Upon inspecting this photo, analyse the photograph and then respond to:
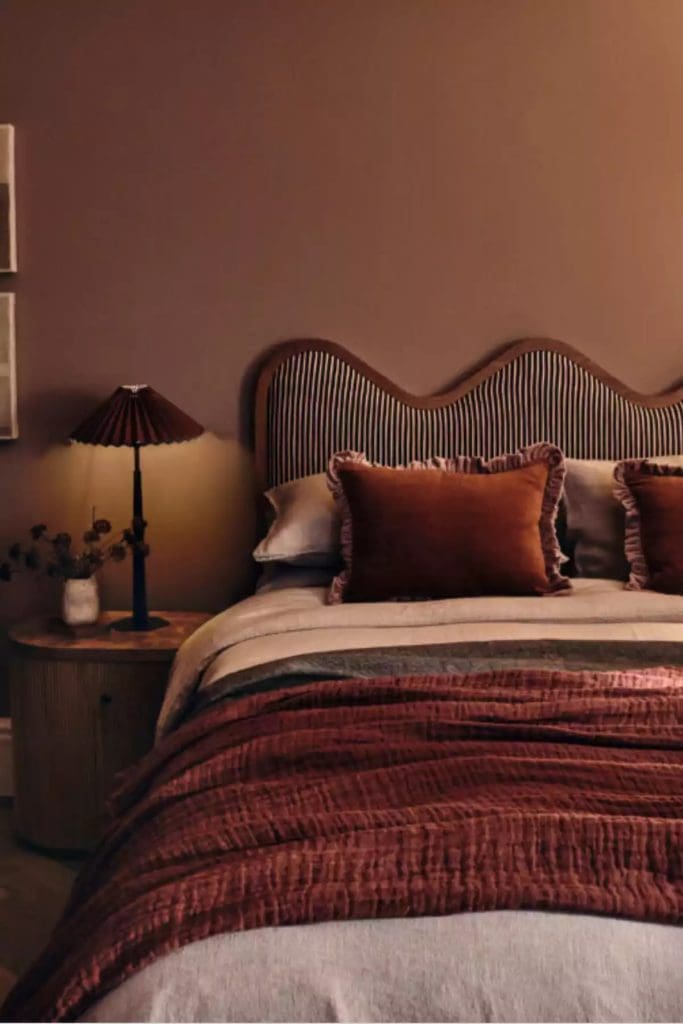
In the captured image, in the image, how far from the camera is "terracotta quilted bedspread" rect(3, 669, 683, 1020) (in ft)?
4.22

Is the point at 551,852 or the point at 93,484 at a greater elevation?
the point at 93,484

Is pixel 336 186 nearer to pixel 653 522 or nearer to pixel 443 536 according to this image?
pixel 443 536

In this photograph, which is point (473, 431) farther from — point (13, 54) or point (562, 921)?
point (562, 921)

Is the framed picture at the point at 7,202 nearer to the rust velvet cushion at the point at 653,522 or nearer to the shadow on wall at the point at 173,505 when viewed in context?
the shadow on wall at the point at 173,505

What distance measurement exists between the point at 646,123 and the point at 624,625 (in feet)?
5.30

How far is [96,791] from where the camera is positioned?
282 centimetres

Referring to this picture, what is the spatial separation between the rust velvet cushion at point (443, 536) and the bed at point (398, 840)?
28 centimetres

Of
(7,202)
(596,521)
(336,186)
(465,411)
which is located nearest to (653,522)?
(596,521)

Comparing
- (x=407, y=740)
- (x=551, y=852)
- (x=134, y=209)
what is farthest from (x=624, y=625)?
(x=134, y=209)

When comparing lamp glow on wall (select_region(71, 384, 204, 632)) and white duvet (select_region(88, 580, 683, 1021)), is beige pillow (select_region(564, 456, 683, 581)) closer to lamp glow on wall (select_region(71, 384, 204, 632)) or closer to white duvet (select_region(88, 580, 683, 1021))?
lamp glow on wall (select_region(71, 384, 204, 632))

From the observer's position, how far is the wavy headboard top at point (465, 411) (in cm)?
318

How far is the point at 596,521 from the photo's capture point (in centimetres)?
292

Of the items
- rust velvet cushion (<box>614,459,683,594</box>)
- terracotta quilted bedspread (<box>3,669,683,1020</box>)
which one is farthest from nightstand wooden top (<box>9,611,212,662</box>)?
rust velvet cushion (<box>614,459,683,594</box>)

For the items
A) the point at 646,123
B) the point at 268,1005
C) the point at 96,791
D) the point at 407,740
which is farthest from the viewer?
the point at 646,123
